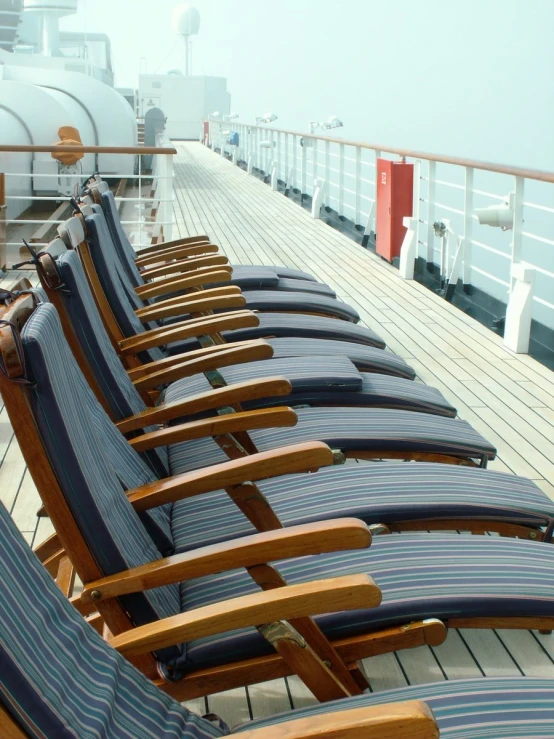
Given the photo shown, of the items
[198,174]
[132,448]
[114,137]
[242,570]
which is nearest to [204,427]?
[132,448]

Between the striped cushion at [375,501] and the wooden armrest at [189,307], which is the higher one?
the wooden armrest at [189,307]

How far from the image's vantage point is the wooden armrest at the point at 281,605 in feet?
3.81

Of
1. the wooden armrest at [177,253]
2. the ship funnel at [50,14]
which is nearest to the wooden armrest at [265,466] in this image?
the wooden armrest at [177,253]

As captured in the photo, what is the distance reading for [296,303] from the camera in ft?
12.1

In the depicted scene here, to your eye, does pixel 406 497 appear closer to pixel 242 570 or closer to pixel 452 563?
pixel 452 563

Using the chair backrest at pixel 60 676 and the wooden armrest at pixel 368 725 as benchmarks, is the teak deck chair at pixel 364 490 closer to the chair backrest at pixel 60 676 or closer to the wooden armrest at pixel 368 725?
the chair backrest at pixel 60 676

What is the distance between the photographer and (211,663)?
142cm

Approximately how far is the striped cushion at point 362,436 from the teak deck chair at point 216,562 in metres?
0.51

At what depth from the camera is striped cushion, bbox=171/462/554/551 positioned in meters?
1.80

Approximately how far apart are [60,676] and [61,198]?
164 inches

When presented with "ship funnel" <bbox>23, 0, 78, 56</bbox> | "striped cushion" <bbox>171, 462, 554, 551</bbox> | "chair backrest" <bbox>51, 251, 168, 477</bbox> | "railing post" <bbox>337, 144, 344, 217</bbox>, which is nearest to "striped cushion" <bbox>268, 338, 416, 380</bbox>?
"chair backrest" <bbox>51, 251, 168, 477</bbox>

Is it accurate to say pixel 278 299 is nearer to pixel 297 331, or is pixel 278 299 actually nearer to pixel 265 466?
pixel 297 331

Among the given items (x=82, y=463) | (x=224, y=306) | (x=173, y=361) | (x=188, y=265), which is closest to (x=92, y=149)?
(x=188, y=265)

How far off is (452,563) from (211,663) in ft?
1.50
